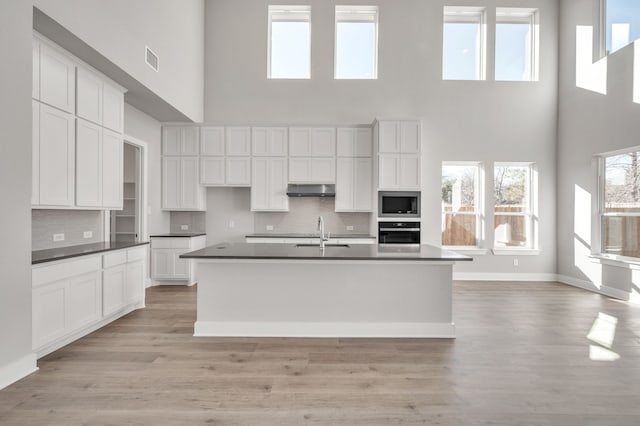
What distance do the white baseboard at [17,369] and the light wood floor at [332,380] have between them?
2.5 inches

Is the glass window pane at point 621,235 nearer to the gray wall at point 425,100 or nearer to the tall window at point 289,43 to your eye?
the gray wall at point 425,100

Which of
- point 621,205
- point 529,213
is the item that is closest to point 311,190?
point 529,213

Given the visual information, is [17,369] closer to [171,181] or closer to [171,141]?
[171,181]

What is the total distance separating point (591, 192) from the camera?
231 inches

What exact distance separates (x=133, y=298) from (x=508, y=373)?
407cm

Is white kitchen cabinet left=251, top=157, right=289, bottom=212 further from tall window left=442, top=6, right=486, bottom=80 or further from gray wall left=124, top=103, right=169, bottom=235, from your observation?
tall window left=442, top=6, right=486, bottom=80

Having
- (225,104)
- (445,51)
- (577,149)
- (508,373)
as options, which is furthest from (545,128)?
(225,104)

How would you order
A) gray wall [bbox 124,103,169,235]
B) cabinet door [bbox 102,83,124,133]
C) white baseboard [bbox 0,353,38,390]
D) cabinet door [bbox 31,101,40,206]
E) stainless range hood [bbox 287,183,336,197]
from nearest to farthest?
white baseboard [bbox 0,353,38,390] < cabinet door [bbox 31,101,40,206] < cabinet door [bbox 102,83,124,133] < gray wall [bbox 124,103,169,235] < stainless range hood [bbox 287,183,336,197]

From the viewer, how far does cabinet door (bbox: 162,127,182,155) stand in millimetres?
6438

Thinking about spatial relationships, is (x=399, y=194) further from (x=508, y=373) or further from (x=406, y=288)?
(x=508, y=373)

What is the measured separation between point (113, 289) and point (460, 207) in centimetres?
584

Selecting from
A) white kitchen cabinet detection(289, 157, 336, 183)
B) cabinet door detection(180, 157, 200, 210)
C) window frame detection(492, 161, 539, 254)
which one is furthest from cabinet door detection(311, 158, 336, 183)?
window frame detection(492, 161, 539, 254)

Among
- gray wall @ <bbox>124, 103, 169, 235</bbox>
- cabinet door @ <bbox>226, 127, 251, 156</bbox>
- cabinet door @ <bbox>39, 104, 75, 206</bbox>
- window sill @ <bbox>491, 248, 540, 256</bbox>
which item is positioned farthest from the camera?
window sill @ <bbox>491, 248, 540, 256</bbox>

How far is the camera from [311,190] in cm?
640
